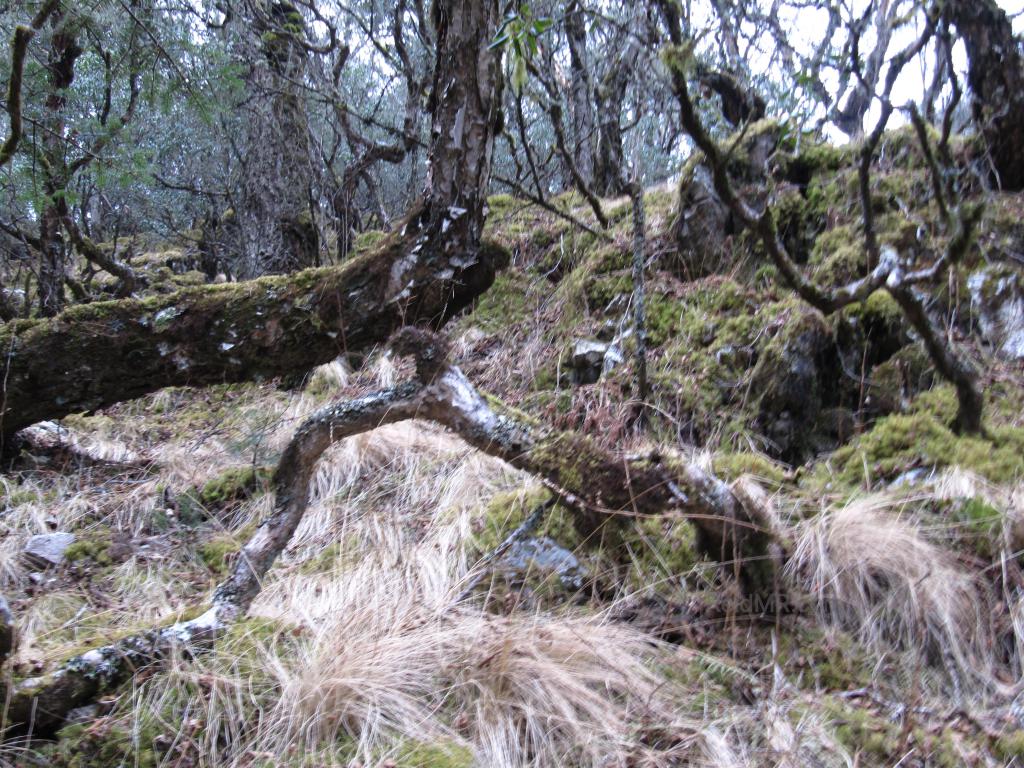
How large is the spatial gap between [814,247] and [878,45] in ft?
11.5

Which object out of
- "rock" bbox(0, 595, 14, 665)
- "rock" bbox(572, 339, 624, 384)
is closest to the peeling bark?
"rock" bbox(0, 595, 14, 665)

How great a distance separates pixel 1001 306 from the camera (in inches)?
135

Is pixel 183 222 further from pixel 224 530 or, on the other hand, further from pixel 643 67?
pixel 224 530

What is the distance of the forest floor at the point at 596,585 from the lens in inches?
70.5

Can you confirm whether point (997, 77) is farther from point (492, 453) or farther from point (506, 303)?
point (492, 453)

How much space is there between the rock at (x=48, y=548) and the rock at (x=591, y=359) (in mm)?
2649

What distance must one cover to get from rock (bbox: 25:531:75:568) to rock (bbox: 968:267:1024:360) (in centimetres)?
443

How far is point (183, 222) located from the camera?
10.2m

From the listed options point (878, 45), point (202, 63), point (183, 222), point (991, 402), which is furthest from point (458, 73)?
point (183, 222)

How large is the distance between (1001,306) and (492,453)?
2810 millimetres

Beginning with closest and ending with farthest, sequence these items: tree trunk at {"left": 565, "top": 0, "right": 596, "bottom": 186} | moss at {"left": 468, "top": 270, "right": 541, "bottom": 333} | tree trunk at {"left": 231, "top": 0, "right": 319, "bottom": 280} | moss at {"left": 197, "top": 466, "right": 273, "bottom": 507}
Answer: moss at {"left": 197, "top": 466, "right": 273, "bottom": 507}, moss at {"left": 468, "top": 270, "right": 541, "bottom": 333}, tree trunk at {"left": 231, "top": 0, "right": 319, "bottom": 280}, tree trunk at {"left": 565, "top": 0, "right": 596, "bottom": 186}

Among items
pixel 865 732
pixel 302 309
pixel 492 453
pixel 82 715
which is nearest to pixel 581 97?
pixel 302 309

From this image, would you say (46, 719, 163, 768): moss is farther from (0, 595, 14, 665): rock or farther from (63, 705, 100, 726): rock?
(0, 595, 14, 665): rock

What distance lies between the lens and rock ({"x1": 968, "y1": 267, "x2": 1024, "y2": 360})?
132 inches
